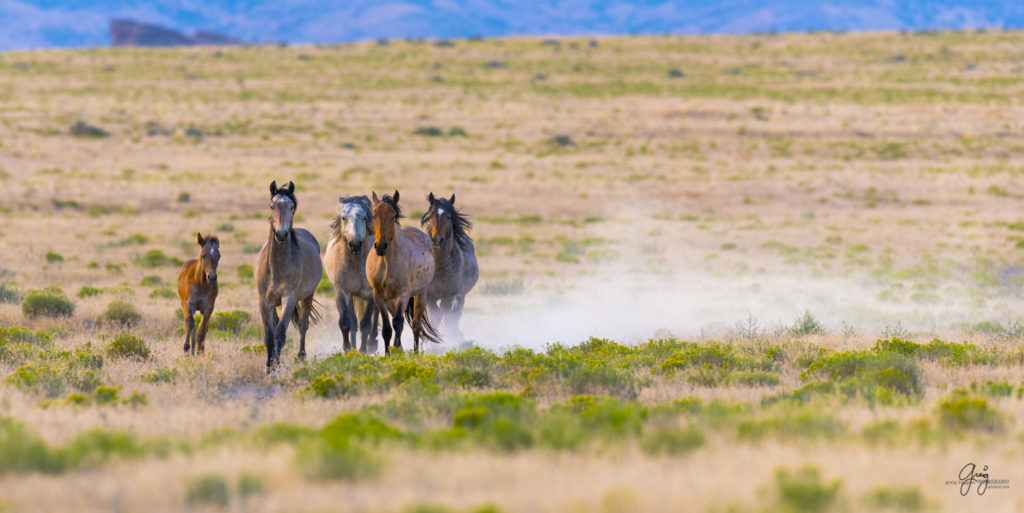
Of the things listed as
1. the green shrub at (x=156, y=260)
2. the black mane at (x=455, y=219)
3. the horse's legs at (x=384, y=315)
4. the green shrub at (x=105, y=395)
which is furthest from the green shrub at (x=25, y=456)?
the green shrub at (x=156, y=260)

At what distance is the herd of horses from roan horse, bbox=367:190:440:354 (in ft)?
0.04

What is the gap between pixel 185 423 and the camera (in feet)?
24.1

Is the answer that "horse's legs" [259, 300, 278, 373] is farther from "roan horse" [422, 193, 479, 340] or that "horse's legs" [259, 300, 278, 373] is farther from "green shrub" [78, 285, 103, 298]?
"green shrub" [78, 285, 103, 298]

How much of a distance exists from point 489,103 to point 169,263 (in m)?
47.3

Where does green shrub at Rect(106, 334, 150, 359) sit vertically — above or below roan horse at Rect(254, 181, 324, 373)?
below

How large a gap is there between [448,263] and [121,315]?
5152 millimetres

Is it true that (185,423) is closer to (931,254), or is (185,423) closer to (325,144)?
(931,254)

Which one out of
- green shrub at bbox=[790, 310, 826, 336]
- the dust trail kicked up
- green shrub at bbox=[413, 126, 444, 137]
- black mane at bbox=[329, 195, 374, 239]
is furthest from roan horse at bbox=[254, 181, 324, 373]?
green shrub at bbox=[413, 126, 444, 137]

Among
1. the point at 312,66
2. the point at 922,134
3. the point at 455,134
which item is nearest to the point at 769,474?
the point at 455,134

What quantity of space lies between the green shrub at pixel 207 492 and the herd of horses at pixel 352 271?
503 cm

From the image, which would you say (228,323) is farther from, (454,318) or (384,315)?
(384,315)

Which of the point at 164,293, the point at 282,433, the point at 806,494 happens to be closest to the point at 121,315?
the point at 164,293

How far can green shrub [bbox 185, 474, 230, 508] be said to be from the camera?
17.0ft

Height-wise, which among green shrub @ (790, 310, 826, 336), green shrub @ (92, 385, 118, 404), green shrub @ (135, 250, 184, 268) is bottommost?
green shrub @ (790, 310, 826, 336)
